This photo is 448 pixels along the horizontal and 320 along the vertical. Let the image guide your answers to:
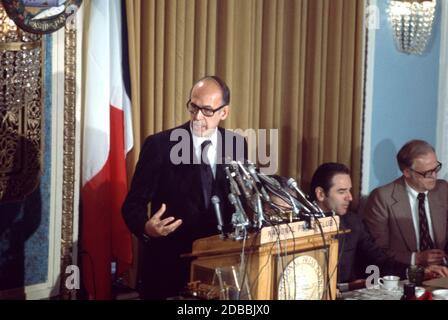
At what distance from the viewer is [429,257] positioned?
4.23m

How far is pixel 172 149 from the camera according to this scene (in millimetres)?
3436

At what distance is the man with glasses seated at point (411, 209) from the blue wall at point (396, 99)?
2.50 feet

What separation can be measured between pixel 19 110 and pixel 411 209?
8.27 feet

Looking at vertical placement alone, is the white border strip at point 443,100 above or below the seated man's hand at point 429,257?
above

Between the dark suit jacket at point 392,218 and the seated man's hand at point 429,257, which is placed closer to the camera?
the seated man's hand at point 429,257

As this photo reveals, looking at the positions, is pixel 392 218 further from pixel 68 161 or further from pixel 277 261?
pixel 277 261

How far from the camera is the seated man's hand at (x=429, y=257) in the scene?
13.8 ft

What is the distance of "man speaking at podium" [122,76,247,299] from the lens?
338 centimetres

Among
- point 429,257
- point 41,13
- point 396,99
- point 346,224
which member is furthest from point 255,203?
point 396,99

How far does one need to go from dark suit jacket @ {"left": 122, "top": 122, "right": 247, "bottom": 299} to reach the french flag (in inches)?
18.1

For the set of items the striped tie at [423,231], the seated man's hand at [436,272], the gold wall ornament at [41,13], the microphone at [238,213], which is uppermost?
the gold wall ornament at [41,13]

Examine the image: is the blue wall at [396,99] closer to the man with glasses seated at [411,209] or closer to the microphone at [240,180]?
the man with glasses seated at [411,209]

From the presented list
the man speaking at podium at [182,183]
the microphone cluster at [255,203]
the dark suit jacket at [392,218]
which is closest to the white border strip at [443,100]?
the dark suit jacket at [392,218]

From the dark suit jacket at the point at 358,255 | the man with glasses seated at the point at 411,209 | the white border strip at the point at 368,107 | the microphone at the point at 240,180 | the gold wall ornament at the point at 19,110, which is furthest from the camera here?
the white border strip at the point at 368,107
